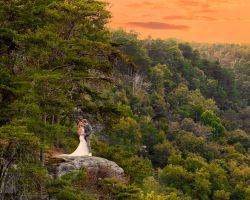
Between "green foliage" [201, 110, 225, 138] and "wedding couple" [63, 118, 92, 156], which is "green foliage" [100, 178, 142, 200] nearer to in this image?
"wedding couple" [63, 118, 92, 156]

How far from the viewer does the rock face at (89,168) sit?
20.8 metres

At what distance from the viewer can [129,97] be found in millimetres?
89312

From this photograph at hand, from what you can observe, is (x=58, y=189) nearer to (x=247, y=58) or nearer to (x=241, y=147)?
(x=241, y=147)

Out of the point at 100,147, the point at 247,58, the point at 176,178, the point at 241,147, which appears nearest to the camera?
the point at 100,147

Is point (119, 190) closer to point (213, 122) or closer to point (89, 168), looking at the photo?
point (89, 168)

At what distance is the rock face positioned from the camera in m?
20.8

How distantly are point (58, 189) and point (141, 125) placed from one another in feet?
223

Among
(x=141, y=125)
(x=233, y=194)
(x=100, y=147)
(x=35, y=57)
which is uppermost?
(x=35, y=57)

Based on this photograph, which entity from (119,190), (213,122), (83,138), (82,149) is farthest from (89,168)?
(213,122)

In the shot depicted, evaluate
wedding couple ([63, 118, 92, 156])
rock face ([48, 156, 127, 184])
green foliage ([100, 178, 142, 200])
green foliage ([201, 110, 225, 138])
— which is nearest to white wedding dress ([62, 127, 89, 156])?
wedding couple ([63, 118, 92, 156])

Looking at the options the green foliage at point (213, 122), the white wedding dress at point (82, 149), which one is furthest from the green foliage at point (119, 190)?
the green foliage at point (213, 122)

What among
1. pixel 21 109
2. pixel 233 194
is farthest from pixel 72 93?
pixel 233 194

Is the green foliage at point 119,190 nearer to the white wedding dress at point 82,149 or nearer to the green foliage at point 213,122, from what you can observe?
the white wedding dress at point 82,149

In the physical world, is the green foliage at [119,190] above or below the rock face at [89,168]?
below
